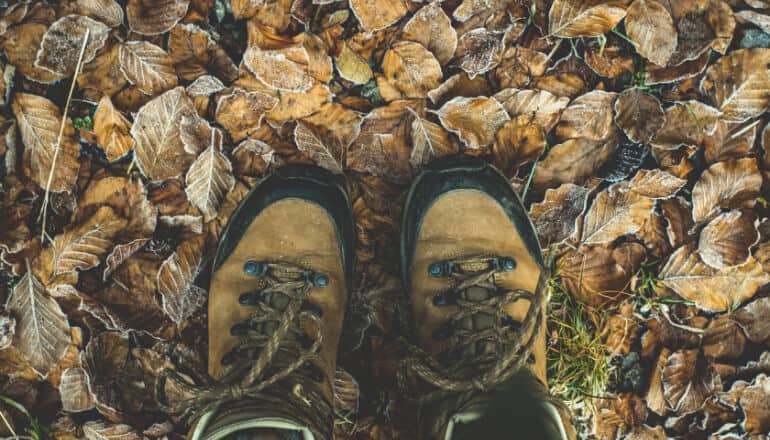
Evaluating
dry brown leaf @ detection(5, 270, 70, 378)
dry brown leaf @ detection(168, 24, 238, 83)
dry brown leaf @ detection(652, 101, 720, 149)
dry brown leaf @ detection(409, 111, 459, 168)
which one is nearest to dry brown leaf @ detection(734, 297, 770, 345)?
dry brown leaf @ detection(652, 101, 720, 149)

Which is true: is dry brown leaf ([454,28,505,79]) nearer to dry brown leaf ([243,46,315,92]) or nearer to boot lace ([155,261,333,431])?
dry brown leaf ([243,46,315,92])

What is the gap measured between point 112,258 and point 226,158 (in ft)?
0.99

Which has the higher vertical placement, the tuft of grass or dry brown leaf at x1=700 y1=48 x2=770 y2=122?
dry brown leaf at x1=700 y1=48 x2=770 y2=122

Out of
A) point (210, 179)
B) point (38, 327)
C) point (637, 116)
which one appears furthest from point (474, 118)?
point (38, 327)

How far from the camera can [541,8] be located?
1293mm

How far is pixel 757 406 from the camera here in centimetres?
134

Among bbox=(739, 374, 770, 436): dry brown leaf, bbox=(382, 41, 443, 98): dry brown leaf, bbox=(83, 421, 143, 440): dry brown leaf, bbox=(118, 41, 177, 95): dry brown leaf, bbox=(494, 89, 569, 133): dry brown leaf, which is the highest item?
bbox=(118, 41, 177, 95): dry brown leaf

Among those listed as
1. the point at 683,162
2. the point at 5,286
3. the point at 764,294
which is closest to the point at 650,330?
the point at 764,294

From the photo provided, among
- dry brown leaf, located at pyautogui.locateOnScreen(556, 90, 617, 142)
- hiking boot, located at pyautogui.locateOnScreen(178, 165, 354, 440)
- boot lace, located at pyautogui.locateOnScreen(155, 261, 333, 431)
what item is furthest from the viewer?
dry brown leaf, located at pyautogui.locateOnScreen(556, 90, 617, 142)

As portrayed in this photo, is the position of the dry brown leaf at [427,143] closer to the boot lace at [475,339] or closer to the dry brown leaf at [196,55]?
the boot lace at [475,339]

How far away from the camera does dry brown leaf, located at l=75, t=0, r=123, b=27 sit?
125cm

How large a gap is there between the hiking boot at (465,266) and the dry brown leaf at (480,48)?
191mm

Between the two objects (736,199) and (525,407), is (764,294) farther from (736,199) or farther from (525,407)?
(525,407)

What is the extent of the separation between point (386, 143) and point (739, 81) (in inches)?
29.4
